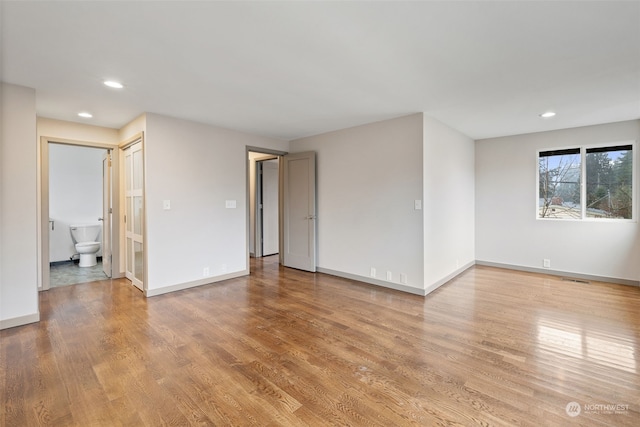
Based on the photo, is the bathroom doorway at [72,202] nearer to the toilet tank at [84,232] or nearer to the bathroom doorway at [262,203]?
the toilet tank at [84,232]

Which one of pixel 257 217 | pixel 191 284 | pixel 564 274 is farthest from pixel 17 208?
pixel 564 274

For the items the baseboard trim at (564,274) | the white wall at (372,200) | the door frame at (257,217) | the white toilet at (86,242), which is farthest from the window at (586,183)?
the white toilet at (86,242)

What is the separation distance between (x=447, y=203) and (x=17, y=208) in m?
5.40

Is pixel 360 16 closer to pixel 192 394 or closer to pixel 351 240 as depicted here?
pixel 192 394

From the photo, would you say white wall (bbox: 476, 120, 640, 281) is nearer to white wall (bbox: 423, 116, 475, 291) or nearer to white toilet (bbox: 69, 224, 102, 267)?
white wall (bbox: 423, 116, 475, 291)

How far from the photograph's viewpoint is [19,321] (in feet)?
9.82

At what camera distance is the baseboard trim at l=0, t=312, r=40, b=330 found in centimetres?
291

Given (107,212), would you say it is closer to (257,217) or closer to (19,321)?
(19,321)

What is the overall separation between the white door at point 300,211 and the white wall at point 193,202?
0.91m

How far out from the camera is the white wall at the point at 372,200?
403cm

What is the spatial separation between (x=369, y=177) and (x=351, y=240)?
1.08m

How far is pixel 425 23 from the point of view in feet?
6.46

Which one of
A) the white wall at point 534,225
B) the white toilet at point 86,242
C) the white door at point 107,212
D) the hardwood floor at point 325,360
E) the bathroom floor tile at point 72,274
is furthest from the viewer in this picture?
the white toilet at point 86,242

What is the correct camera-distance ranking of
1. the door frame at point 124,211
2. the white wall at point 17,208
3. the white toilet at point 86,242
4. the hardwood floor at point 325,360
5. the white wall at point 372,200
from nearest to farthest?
the hardwood floor at point 325,360
the white wall at point 17,208
the door frame at point 124,211
the white wall at point 372,200
the white toilet at point 86,242
